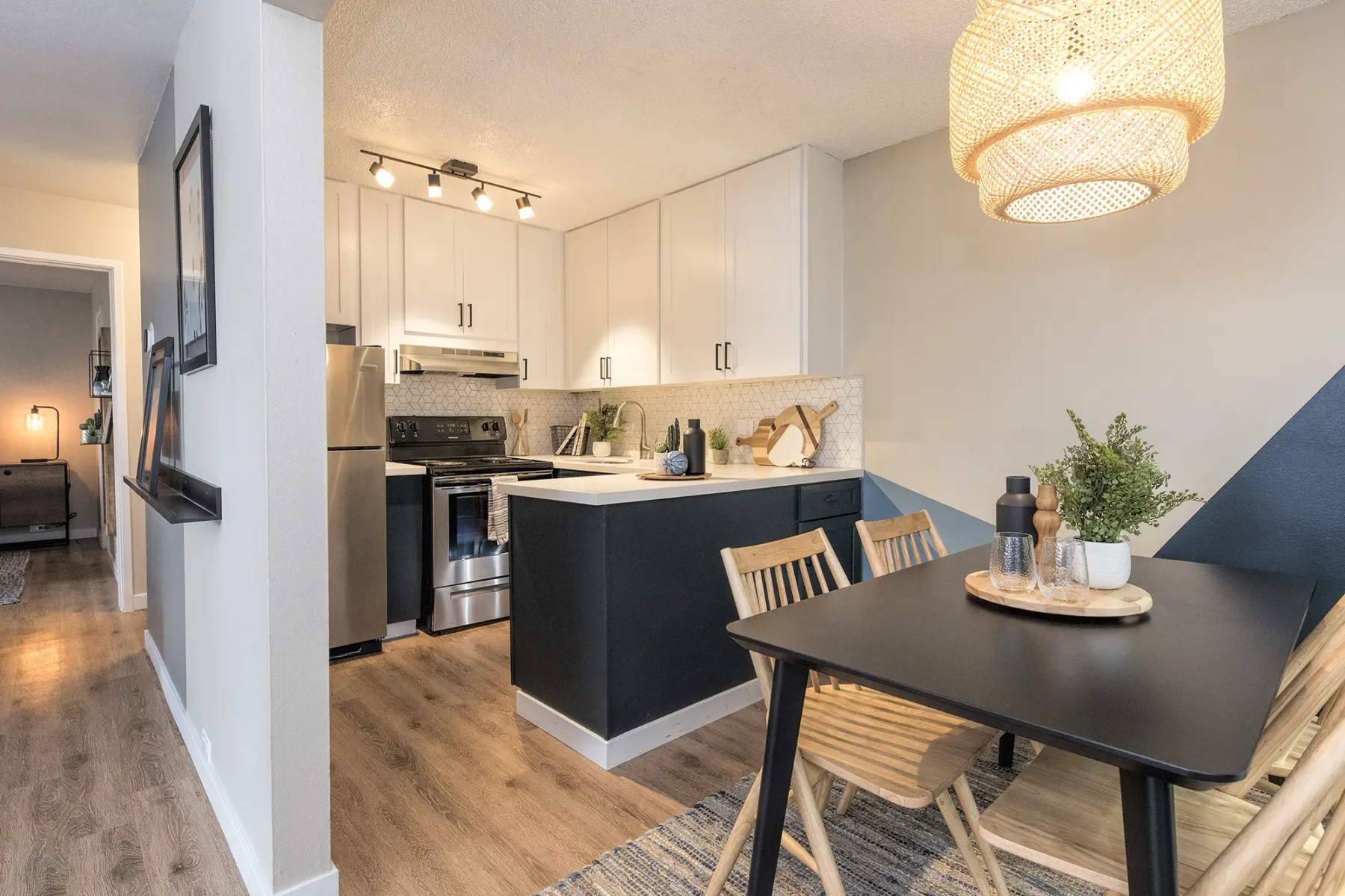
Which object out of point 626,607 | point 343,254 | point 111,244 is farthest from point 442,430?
point 626,607

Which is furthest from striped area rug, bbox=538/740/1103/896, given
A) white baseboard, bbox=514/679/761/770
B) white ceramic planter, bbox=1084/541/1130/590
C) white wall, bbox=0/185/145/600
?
white wall, bbox=0/185/145/600

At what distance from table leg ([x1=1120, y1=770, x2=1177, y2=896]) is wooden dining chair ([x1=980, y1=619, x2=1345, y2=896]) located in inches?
1.5

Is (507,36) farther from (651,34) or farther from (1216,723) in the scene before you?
(1216,723)

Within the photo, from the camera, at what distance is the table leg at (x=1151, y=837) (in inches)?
Result: 35.0

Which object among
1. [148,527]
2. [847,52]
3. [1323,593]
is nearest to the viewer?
[1323,593]

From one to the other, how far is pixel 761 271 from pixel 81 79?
2805 mm

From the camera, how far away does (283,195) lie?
1.54m

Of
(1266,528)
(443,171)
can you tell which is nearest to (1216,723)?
(1266,528)

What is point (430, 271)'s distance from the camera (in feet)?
13.2

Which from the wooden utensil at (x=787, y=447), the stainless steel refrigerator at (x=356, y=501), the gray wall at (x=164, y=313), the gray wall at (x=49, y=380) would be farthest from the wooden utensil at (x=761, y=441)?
the gray wall at (x=49, y=380)

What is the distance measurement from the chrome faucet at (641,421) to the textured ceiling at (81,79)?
9.26 ft

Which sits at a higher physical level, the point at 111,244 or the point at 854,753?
the point at 111,244

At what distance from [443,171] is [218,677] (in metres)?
2.53

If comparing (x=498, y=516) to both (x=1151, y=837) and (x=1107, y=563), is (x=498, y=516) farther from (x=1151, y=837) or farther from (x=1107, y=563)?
(x=1151, y=837)
